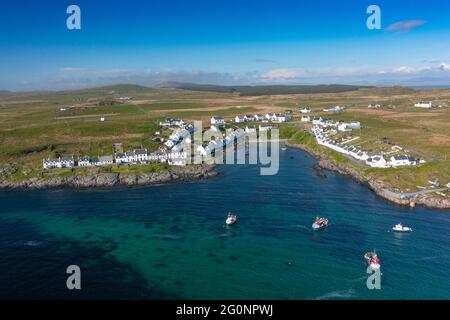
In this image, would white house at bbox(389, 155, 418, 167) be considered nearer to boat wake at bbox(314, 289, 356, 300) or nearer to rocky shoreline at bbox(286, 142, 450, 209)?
rocky shoreline at bbox(286, 142, 450, 209)

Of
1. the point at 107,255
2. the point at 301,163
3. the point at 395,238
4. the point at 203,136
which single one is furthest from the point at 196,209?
the point at 203,136

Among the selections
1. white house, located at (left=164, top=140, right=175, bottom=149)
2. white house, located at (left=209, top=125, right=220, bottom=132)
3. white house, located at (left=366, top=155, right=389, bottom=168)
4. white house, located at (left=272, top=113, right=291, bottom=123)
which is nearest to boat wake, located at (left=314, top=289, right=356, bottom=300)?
white house, located at (left=366, top=155, right=389, bottom=168)

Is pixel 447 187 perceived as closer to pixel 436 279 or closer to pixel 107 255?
pixel 436 279

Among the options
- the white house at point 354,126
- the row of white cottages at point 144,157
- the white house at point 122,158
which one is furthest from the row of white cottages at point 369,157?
the white house at point 122,158

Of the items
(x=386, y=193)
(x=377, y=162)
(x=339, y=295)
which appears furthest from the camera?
(x=377, y=162)

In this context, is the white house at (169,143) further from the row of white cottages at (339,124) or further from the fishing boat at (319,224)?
the fishing boat at (319,224)

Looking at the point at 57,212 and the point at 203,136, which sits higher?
the point at 203,136

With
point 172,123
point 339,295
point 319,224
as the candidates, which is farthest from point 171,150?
point 339,295

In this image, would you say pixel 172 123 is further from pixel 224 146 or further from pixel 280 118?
pixel 280 118
